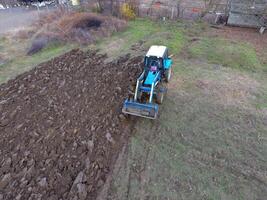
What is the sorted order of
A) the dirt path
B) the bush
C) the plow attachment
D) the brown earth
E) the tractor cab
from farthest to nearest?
the bush, the dirt path, the tractor cab, the plow attachment, the brown earth

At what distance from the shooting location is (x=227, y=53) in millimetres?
10148

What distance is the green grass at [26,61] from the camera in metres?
9.35

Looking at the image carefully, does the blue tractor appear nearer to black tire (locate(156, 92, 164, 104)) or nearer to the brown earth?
black tire (locate(156, 92, 164, 104))

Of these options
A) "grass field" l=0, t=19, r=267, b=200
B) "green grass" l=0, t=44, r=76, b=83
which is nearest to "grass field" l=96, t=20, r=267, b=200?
"grass field" l=0, t=19, r=267, b=200

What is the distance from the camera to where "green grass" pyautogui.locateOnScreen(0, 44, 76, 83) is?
9.35m

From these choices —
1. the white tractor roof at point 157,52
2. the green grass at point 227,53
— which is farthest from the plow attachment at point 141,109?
the green grass at point 227,53

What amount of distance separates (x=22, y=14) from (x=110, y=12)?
8343 mm

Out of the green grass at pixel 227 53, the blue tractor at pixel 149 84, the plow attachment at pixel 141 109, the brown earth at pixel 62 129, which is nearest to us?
the brown earth at pixel 62 129

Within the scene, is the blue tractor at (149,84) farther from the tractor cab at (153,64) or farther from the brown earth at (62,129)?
the brown earth at (62,129)

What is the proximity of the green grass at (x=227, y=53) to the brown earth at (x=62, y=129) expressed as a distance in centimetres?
368

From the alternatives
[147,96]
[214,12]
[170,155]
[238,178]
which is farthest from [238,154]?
[214,12]

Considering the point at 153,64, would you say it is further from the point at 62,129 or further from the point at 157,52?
the point at 62,129

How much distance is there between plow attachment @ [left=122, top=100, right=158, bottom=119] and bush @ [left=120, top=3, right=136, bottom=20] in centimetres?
1110

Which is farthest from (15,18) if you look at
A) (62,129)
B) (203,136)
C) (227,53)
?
(203,136)
